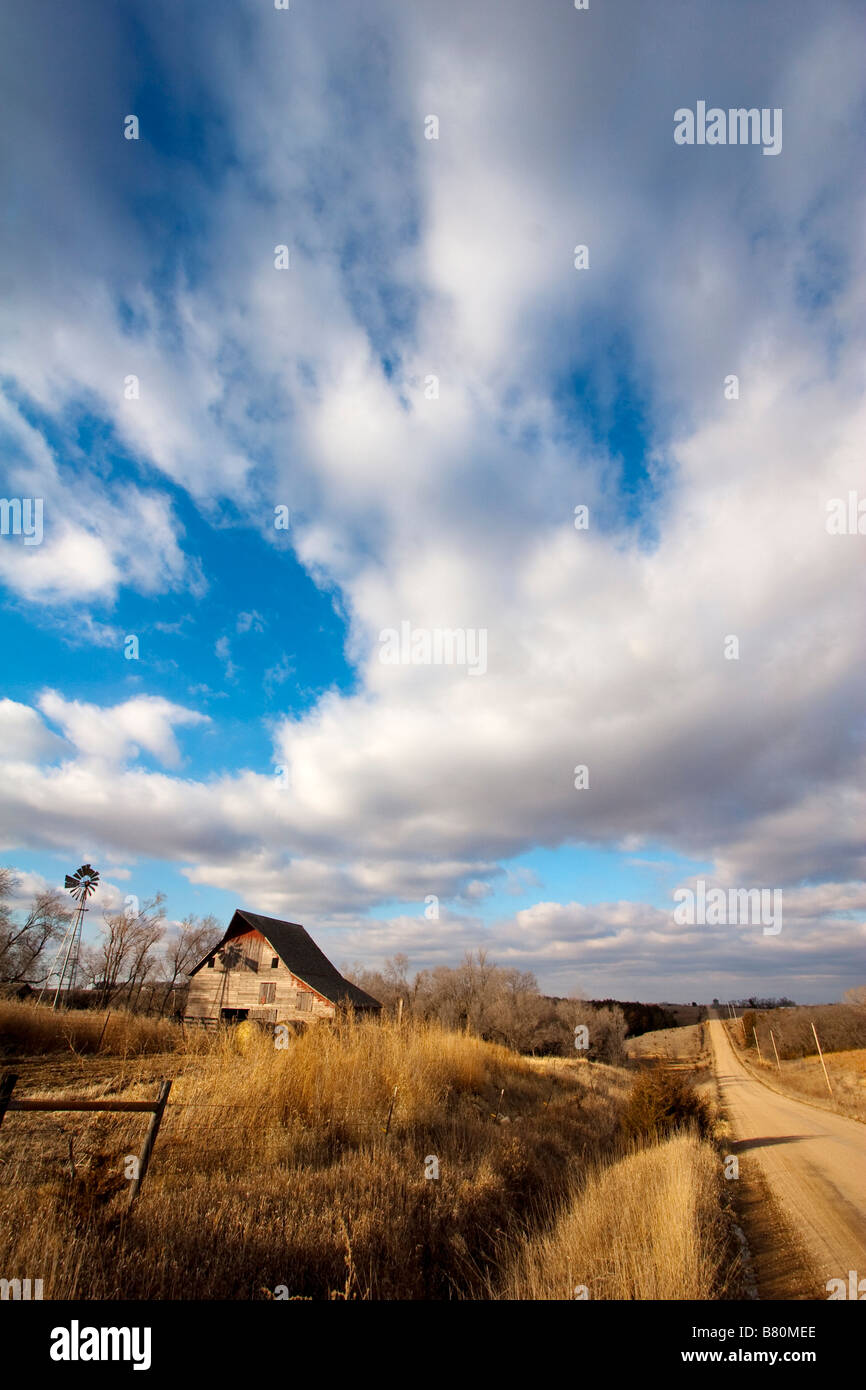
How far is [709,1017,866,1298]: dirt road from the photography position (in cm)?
838

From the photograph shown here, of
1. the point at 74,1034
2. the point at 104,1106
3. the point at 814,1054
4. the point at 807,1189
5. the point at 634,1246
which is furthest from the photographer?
the point at 814,1054

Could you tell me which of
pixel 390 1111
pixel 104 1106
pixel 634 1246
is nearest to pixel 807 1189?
pixel 634 1246

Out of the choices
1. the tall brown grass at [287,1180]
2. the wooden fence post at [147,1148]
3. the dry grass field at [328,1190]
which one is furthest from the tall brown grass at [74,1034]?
the wooden fence post at [147,1148]

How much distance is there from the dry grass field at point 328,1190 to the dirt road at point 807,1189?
1122 millimetres

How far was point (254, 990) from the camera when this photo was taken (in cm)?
3344

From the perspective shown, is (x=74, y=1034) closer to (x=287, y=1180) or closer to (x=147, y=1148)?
(x=287, y=1180)

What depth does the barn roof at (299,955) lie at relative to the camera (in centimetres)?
3347

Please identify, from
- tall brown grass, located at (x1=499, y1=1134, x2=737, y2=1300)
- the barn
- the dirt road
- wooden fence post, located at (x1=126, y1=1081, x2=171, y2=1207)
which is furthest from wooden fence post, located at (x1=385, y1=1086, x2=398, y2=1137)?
the barn

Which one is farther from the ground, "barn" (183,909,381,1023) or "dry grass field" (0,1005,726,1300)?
"dry grass field" (0,1005,726,1300)


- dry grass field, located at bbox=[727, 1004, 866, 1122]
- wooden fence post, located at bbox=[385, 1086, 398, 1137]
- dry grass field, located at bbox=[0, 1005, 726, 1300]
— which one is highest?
dry grass field, located at bbox=[0, 1005, 726, 1300]

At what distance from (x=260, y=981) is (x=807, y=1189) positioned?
2792 cm

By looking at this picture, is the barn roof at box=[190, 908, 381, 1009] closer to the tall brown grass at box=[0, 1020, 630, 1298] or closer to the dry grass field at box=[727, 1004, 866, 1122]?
the tall brown grass at box=[0, 1020, 630, 1298]

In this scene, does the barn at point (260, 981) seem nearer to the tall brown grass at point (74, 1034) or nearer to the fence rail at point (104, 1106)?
the tall brown grass at point (74, 1034)

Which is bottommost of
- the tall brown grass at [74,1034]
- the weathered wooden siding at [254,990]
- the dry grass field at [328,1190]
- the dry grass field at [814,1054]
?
the dry grass field at [814,1054]
